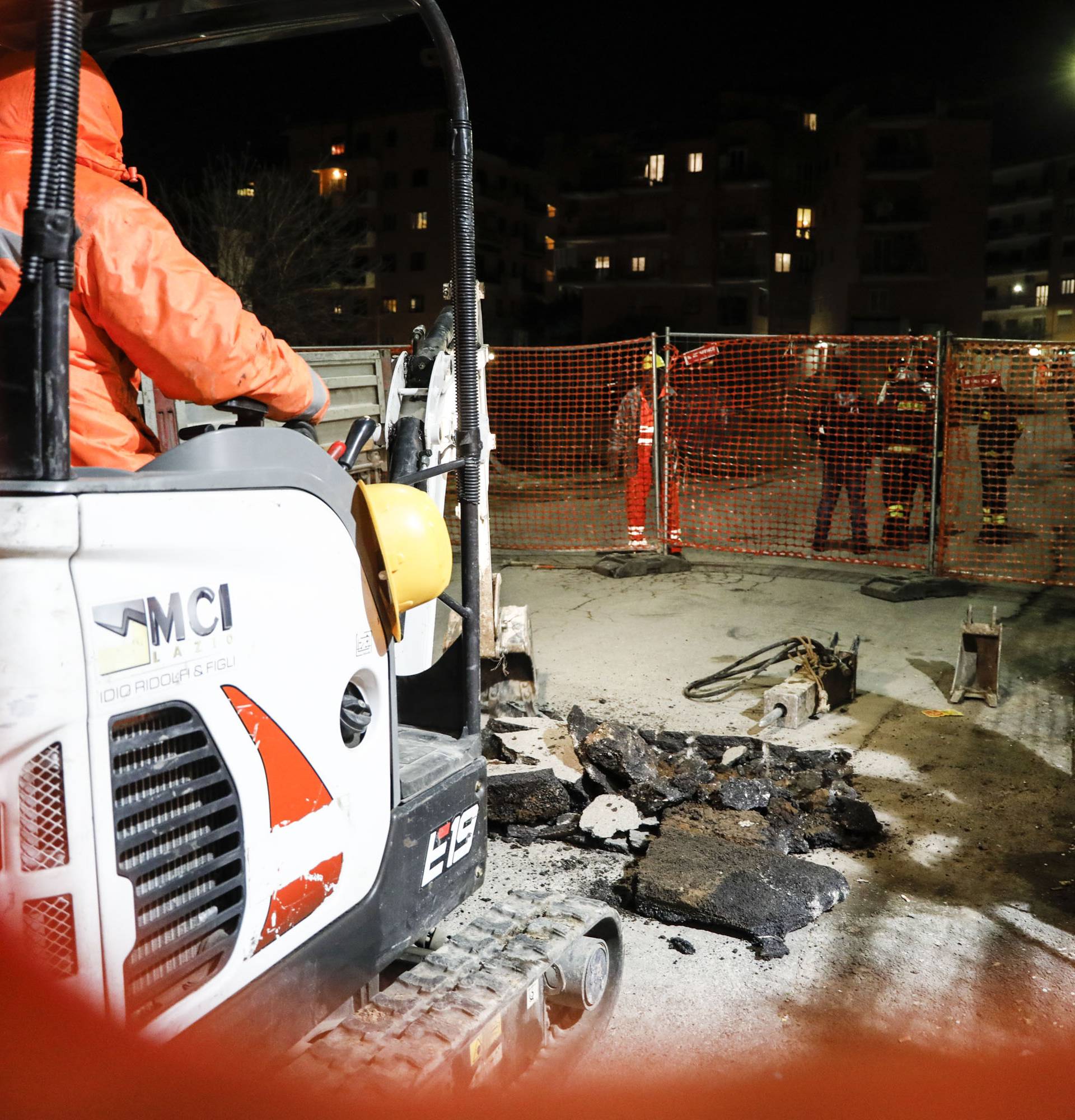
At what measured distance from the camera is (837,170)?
74.4 metres

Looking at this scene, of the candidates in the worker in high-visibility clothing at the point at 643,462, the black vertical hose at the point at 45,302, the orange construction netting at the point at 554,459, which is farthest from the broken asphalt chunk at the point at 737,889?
the orange construction netting at the point at 554,459

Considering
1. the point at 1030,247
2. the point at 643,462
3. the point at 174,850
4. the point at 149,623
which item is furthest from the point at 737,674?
the point at 1030,247

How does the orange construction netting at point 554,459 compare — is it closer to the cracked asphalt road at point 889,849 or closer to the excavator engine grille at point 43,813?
the cracked asphalt road at point 889,849

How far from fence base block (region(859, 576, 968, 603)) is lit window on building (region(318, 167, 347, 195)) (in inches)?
2680

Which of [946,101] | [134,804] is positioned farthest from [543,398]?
[946,101]

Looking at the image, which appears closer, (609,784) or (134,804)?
(134,804)

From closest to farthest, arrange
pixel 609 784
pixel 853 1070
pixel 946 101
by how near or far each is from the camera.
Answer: pixel 853 1070, pixel 609 784, pixel 946 101

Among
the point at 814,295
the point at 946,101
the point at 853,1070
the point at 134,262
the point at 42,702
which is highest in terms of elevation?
the point at 946,101

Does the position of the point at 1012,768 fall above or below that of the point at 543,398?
below

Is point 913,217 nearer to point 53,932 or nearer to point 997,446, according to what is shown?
point 997,446

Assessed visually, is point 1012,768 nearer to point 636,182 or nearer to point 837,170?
point 636,182

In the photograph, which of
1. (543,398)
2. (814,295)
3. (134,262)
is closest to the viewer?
(134,262)

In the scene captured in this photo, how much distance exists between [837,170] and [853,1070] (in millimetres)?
79490

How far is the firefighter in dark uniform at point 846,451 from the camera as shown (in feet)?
37.5
